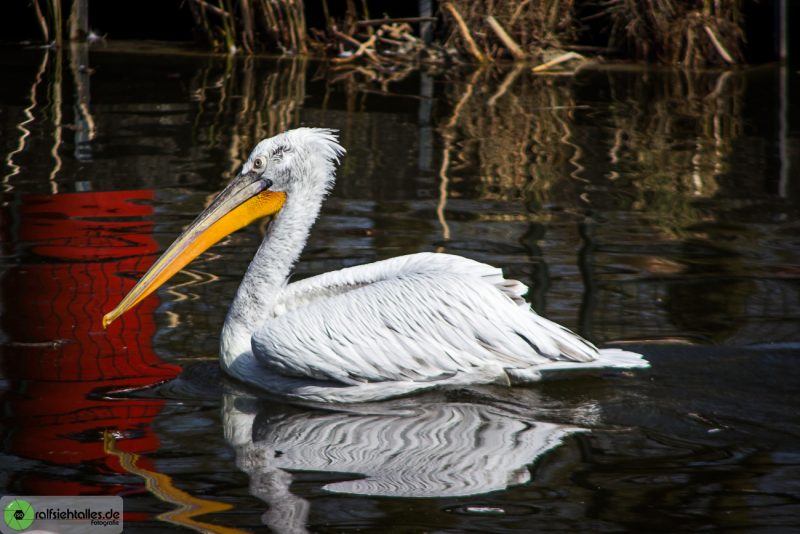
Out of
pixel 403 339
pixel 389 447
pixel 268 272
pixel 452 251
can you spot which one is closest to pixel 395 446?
pixel 389 447

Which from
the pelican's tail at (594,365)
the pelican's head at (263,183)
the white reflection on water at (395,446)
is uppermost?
the pelican's head at (263,183)

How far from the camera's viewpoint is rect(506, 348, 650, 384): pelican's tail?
377 centimetres

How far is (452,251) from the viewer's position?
5301mm

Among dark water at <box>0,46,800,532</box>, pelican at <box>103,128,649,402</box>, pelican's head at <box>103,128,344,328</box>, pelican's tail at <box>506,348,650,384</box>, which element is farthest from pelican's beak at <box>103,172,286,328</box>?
pelican's tail at <box>506,348,650,384</box>

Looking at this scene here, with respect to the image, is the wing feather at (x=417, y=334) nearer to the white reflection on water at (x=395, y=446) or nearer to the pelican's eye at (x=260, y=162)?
the white reflection on water at (x=395, y=446)

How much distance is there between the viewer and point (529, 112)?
9.13m

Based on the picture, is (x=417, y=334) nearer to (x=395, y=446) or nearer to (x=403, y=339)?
(x=403, y=339)

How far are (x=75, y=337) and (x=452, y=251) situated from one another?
183cm

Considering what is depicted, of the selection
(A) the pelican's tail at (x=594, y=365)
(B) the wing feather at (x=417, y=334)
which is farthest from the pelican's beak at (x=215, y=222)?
(A) the pelican's tail at (x=594, y=365)

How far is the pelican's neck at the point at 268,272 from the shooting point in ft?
13.3

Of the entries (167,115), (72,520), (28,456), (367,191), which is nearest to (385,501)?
(72,520)

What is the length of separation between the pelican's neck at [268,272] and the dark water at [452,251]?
0.17 metres

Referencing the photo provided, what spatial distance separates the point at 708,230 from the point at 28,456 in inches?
144

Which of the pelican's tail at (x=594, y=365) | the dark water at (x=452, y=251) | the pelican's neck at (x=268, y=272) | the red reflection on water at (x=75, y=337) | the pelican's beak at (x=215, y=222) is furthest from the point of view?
the pelican's beak at (x=215, y=222)
